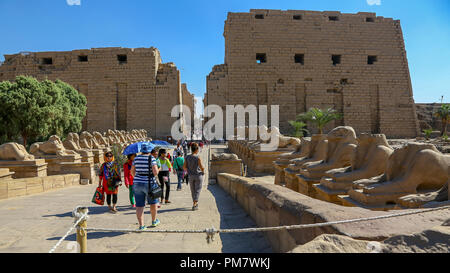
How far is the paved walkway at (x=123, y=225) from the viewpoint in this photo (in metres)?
2.68

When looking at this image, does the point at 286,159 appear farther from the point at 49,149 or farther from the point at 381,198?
the point at 49,149

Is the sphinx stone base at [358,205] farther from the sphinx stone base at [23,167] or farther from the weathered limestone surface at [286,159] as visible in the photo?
the sphinx stone base at [23,167]

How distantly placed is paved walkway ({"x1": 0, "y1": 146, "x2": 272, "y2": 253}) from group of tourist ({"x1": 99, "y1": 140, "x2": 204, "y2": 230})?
0.24 metres

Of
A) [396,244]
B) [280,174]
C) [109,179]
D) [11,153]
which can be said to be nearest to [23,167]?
[11,153]

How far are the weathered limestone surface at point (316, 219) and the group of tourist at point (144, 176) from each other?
4.33ft

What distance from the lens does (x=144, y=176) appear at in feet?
11.4

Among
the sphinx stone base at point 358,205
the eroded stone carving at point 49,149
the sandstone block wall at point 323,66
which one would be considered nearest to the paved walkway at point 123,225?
the sphinx stone base at point 358,205

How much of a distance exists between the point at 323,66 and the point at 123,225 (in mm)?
25603

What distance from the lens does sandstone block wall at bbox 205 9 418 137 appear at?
2494 centimetres

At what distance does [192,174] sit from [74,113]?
20255 millimetres

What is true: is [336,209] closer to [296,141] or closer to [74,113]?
[296,141]

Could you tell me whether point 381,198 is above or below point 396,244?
below
